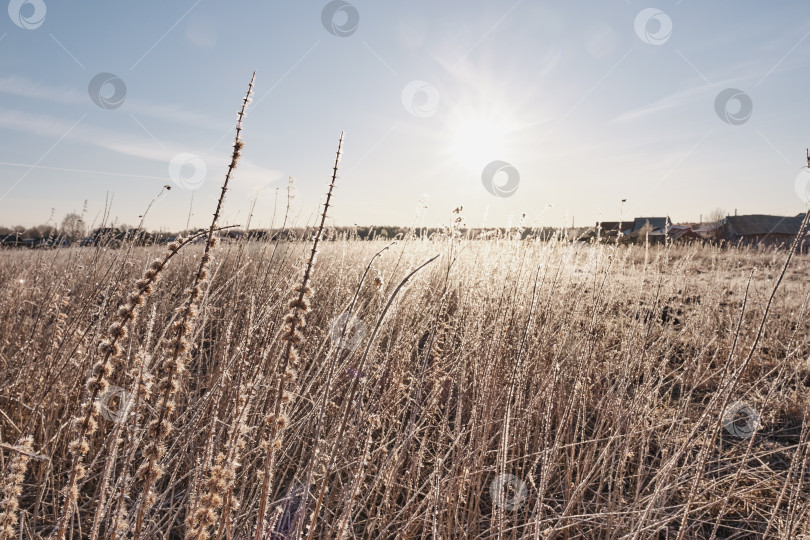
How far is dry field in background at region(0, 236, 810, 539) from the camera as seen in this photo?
1.21m

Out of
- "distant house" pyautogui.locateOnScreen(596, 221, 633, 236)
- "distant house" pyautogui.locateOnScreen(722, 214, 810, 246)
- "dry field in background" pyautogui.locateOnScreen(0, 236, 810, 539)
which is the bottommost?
"dry field in background" pyautogui.locateOnScreen(0, 236, 810, 539)

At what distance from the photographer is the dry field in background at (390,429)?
1208 mm

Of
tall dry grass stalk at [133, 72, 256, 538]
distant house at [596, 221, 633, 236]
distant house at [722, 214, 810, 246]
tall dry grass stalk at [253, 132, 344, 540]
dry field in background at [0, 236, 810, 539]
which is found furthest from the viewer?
distant house at [722, 214, 810, 246]

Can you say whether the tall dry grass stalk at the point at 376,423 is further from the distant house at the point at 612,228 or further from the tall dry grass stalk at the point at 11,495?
the distant house at the point at 612,228

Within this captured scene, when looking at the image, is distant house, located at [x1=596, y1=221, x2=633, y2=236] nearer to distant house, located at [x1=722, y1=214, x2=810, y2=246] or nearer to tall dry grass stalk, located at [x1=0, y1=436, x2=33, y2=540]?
tall dry grass stalk, located at [x1=0, y1=436, x2=33, y2=540]

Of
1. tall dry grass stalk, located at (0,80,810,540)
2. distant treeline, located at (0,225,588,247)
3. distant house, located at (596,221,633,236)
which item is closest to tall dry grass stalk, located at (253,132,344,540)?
tall dry grass stalk, located at (0,80,810,540)

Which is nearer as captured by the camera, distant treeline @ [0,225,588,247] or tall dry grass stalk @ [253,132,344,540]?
tall dry grass stalk @ [253,132,344,540]

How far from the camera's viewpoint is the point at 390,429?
1971mm

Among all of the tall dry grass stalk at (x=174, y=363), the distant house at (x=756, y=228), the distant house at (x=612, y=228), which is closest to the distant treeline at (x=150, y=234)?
the distant house at (x=612, y=228)

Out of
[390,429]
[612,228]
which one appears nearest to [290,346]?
[390,429]

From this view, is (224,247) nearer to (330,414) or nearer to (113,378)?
(113,378)

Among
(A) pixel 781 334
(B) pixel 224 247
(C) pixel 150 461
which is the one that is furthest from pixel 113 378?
(A) pixel 781 334

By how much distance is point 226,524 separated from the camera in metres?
1.18

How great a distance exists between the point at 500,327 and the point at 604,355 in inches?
87.8
